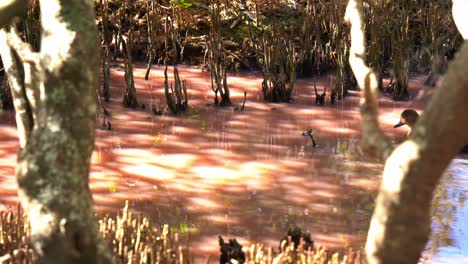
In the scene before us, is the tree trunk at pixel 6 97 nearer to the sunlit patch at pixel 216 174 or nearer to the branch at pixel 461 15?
the sunlit patch at pixel 216 174

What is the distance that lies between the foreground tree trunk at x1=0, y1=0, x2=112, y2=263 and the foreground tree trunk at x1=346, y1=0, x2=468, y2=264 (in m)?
0.82

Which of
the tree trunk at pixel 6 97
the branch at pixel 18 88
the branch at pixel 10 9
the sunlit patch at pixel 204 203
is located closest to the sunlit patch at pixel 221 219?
the sunlit patch at pixel 204 203

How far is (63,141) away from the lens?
105 inches

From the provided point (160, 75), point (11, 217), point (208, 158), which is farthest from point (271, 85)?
→ point (11, 217)

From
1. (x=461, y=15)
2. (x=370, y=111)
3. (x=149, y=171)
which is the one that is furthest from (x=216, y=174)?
(x=370, y=111)

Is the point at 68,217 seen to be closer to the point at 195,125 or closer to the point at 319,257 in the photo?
the point at 319,257

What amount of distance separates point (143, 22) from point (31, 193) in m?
7.87

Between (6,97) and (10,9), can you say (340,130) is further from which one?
(10,9)

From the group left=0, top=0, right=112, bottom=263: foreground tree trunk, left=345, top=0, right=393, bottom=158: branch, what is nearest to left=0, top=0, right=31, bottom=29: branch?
left=0, top=0, right=112, bottom=263: foreground tree trunk

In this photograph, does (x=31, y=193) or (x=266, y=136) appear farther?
(x=266, y=136)

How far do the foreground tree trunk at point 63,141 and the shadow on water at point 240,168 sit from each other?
1639mm

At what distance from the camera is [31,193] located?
2.73 m

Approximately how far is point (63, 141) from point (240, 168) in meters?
4.24

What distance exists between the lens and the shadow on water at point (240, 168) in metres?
5.57
